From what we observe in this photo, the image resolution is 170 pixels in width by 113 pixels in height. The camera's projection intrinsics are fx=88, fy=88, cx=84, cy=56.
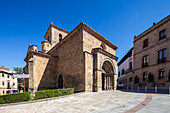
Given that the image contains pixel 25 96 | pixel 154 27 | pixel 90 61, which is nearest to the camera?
pixel 25 96

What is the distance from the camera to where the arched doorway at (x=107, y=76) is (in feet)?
47.3

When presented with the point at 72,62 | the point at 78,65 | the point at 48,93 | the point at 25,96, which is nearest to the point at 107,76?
the point at 78,65

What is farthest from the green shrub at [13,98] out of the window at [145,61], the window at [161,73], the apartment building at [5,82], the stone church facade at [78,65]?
the apartment building at [5,82]

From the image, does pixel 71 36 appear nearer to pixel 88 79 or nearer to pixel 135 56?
pixel 88 79

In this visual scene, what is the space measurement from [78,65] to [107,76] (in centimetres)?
557

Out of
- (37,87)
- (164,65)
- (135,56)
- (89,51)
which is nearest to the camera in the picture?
(89,51)

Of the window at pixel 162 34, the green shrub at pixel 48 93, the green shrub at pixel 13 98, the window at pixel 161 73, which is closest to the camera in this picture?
the green shrub at pixel 13 98

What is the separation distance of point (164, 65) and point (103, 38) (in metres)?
11.9

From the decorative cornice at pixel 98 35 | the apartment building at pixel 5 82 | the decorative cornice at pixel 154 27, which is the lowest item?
the apartment building at pixel 5 82

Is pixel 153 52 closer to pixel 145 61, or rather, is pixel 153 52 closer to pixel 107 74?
pixel 145 61

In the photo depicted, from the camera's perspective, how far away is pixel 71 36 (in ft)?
47.5

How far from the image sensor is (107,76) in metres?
14.7

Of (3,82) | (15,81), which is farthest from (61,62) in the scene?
(15,81)

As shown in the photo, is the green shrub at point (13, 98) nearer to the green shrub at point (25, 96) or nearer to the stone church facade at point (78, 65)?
the green shrub at point (25, 96)
